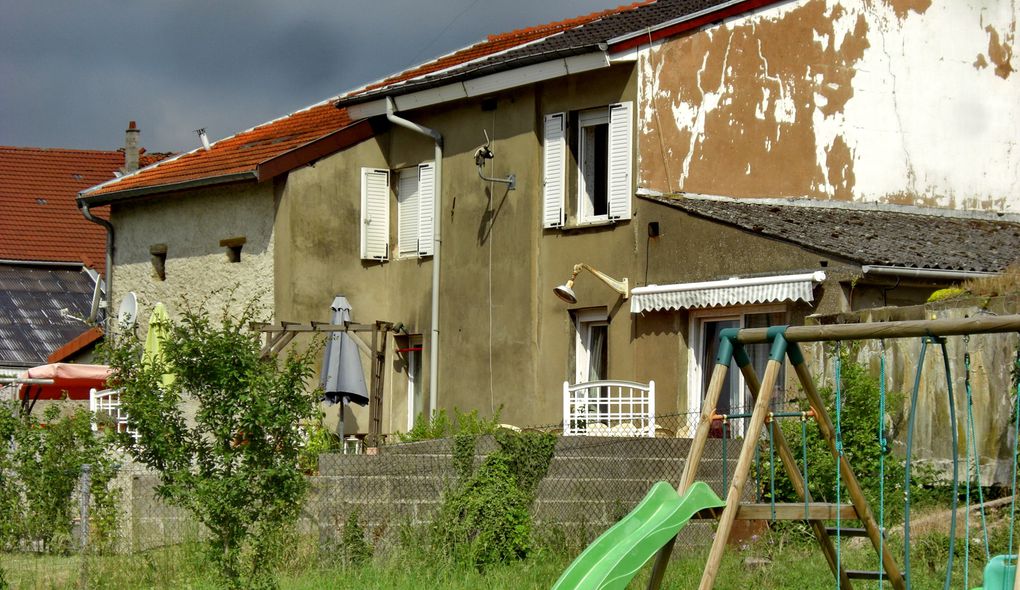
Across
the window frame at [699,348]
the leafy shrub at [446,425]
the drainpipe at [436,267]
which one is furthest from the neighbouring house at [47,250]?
the window frame at [699,348]

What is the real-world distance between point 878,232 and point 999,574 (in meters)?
10.3

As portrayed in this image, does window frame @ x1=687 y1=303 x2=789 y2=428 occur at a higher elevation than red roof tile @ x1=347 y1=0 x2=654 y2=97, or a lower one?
lower

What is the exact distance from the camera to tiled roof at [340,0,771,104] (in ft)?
61.4

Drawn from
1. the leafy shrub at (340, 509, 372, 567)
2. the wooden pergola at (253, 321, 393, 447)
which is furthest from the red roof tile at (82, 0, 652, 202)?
the leafy shrub at (340, 509, 372, 567)

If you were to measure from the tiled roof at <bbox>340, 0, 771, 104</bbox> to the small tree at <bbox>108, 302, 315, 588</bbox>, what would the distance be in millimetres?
8730

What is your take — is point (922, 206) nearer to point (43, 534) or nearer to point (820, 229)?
point (820, 229)

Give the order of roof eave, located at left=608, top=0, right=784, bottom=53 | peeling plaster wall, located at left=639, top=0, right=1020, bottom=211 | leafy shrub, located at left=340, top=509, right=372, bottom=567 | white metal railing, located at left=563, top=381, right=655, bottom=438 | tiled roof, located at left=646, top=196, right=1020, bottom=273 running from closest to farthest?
leafy shrub, located at left=340, top=509, right=372, bottom=567
tiled roof, located at left=646, top=196, right=1020, bottom=273
white metal railing, located at left=563, top=381, right=655, bottom=438
roof eave, located at left=608, top=0, right=784, bottom=53
peeling plaster wall, located at left=639, top=0, right=1020, bottom=211

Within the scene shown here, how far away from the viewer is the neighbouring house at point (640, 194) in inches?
690

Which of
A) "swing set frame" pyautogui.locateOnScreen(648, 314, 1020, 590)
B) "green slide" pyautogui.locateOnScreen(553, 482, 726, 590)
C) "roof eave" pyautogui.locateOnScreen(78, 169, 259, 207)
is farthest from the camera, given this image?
"roof eave" pyautogui.locateOnScreen(78, 169, 259, 207)

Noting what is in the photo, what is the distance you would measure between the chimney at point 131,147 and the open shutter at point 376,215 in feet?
48.3

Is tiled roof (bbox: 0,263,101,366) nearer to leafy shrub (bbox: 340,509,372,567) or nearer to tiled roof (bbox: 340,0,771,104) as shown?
tiled roof (bbox: 340,0,771,104)

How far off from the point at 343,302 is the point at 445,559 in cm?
868

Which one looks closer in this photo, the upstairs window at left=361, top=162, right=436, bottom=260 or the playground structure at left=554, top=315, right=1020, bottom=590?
the playground structure at left=554, top=315, right=1020, bottom=590

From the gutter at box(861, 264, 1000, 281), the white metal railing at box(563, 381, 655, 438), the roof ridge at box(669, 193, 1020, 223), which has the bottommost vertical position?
the white metal railing at box(563, 381, 655, 438)
